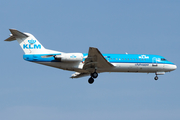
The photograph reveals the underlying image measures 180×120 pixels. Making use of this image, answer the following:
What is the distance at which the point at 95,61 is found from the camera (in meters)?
32.4

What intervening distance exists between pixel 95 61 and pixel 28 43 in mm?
7028

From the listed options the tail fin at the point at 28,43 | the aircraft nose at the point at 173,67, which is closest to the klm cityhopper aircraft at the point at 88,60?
the tail fin at the point at 28,43

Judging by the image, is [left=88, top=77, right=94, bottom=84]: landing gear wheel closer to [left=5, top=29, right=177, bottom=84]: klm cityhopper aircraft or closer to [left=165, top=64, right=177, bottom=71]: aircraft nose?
[left=5, top=29, right=177, bottom=84]: klm cityhopper aircraft

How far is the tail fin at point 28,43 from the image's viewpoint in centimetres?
3216

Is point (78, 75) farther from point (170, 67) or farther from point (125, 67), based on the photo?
point (170, 67)

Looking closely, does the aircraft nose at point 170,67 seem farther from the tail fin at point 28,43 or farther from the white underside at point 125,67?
the tail fin at point 28,43

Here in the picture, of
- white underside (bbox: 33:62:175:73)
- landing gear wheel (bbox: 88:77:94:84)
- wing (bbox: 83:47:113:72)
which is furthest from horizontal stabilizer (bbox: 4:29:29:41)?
landing gear wheel (bbox: 88:77:94:84)

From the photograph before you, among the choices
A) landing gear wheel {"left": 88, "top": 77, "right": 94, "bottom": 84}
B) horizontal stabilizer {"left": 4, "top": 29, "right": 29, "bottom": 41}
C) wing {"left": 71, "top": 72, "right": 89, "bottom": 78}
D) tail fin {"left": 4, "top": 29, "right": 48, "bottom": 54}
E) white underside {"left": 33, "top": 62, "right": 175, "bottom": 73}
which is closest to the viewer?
horizontal stabilizer {"left": 4, "top": 29, "right": 29, "bottom": 41}

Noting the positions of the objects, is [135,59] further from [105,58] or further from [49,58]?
[49,58]

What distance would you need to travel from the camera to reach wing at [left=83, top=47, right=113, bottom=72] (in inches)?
1209

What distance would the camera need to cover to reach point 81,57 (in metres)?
32.0

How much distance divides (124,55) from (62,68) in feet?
22.6

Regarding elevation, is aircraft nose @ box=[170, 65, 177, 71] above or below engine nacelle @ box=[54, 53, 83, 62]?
above

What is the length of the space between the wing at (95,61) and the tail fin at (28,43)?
4638 millimetres
